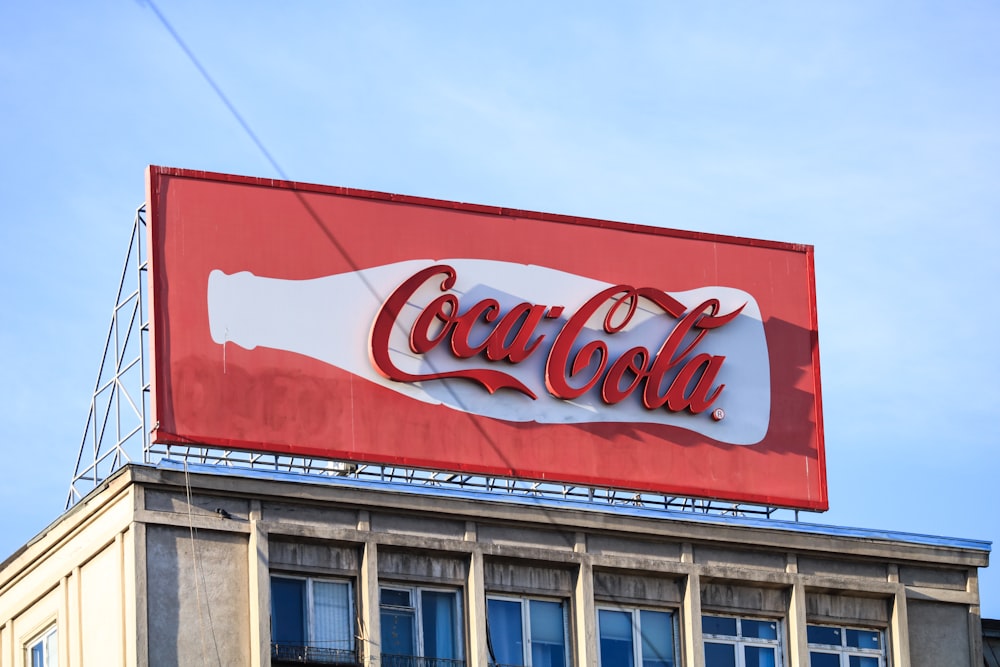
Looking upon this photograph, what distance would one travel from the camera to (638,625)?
49.5m

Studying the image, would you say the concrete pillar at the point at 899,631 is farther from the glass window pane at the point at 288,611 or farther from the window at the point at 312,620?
the glass window pane at the point at 288,611

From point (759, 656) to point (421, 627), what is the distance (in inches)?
291

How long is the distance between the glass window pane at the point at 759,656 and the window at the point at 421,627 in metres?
6.31

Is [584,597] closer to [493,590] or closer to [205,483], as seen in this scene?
[493,590]

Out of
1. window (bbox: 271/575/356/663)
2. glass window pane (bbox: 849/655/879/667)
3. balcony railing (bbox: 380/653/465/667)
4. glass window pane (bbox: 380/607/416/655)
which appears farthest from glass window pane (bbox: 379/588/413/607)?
glass window pane (bbox: 849/655/879/667)

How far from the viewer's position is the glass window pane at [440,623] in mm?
47562

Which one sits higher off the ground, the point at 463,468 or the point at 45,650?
the point at 463,468

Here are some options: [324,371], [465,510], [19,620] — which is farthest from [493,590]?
[19,620]

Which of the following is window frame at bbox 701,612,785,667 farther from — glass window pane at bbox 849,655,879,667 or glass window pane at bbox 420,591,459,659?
glass window pane at bbox 420,591,459,659

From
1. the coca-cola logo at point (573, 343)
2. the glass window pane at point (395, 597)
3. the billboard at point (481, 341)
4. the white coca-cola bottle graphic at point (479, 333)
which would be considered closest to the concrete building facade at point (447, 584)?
the glass window pane at point (395, 597)

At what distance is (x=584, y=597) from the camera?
160 ft

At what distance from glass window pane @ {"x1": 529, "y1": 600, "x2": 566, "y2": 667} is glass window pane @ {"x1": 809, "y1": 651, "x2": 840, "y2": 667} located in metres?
5.52

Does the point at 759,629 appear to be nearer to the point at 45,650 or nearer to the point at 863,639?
the point at 863,639

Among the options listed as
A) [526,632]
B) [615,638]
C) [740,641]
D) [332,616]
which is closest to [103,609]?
[332,616]
